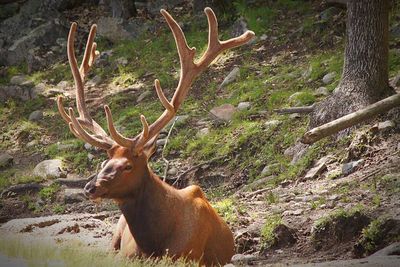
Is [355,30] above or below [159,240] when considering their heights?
above

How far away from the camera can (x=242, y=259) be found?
8.02 meters

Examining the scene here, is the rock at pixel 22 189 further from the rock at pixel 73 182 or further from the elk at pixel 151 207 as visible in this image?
the elk at pixel 151 207

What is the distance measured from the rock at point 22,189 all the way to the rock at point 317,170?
15.2 ft

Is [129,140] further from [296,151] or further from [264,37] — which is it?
[264,37]

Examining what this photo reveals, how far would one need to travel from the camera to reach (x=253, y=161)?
457 inches

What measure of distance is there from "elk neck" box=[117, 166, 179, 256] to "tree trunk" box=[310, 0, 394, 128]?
130 inches

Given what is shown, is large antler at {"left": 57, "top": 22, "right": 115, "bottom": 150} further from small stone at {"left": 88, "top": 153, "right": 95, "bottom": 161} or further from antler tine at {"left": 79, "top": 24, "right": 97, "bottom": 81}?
small stone at {"left": 88, "top": 153, "right": 95, "bottom": 161}

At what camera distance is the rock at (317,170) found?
991 centimetres

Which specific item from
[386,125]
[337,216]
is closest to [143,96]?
[386,125]

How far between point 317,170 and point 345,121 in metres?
1.45

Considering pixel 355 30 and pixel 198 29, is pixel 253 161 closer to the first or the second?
Result: pixel 355 30

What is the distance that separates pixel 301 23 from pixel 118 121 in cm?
410

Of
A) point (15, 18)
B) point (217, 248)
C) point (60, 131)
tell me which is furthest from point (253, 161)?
point (15, 18)

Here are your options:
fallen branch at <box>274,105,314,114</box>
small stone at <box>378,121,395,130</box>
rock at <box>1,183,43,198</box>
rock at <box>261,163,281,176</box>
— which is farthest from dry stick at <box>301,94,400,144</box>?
rock at <box>1,183,43,198</box>
